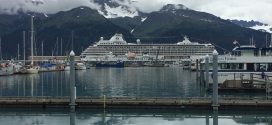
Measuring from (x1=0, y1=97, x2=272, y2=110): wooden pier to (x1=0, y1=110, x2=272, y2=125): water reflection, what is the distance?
20.8 inches

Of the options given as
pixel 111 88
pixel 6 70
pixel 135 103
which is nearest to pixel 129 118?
pixel 135 103

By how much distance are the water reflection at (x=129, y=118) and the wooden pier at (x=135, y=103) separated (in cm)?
53

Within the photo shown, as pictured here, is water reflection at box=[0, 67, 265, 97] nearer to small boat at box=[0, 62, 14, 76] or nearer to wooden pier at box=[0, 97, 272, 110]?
wooden pier at box=[0, 97, 272, 110]

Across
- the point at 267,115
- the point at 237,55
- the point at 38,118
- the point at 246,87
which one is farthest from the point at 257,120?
the point at 237,55

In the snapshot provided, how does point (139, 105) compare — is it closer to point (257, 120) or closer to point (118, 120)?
point (118, 120)

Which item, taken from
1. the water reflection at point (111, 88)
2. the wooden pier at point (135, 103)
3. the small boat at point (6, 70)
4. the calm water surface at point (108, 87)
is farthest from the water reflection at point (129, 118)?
the small boat at point (6, 70)

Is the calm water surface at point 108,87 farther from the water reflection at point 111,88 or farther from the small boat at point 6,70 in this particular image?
the small boat at point 6,70

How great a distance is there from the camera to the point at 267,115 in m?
39.2

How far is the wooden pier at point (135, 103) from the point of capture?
4012cm

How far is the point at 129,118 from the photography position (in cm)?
3947

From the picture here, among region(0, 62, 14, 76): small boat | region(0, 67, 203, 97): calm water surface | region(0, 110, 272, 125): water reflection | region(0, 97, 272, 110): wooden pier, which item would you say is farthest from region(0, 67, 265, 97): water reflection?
region(0, 62, 14, 76): small boat

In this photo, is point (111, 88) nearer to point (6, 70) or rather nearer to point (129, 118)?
point (129, 118)

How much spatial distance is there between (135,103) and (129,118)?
1778 millimetres

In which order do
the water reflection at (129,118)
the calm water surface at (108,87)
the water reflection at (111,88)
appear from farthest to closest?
the calm water surface at (108,87) → the water reflection at (111,88) → the water reflection at (129,118)
